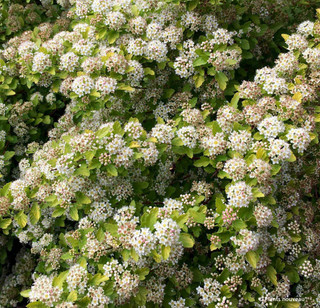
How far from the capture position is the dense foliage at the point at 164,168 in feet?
10.2

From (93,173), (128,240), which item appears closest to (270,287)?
(128,240)

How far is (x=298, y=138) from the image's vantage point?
3.30m

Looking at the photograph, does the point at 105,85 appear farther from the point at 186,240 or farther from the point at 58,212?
the point at 186,240

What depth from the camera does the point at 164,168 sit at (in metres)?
4.00

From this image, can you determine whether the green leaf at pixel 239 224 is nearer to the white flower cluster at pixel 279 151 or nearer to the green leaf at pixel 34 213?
the white flower cluster at pixel 279 151

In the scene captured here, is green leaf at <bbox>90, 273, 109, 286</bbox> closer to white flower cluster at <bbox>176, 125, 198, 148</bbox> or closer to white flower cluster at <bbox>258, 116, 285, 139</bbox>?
white flower cluster at <bbox>176, 125, 198, 148</bbox>

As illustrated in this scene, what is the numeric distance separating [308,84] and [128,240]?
246 centimetres

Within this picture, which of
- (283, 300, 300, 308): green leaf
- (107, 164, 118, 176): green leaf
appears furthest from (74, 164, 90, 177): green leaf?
(283, 300, 300, 308): green leaf

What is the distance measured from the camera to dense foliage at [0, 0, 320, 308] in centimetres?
312

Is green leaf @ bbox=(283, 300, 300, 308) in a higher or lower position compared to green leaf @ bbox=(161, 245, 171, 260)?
lower

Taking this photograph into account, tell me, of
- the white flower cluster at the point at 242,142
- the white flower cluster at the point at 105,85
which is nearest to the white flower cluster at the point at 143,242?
the white flower cluster at the point at 242,142

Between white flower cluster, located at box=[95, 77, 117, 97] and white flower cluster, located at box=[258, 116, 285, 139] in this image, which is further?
white flower cluster, located at box=[95, 77, 117, 97]

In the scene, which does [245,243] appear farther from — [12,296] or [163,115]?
[12,296]

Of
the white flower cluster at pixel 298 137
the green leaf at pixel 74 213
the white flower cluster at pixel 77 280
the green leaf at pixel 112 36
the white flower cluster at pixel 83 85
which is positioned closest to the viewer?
the white flower cluster at pixel 77 280
